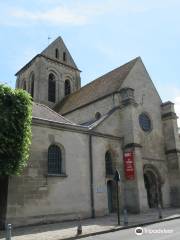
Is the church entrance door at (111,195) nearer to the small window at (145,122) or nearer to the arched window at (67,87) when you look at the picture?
the small window at (145,122)

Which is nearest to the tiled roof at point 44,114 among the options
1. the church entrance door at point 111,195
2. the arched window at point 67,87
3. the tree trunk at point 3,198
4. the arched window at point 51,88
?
the tree trunk at point 3,198

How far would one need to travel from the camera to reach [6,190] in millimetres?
13773

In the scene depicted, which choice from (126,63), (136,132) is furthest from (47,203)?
(126,63)

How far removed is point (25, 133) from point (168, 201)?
14.7m

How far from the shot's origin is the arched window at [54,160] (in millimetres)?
16312

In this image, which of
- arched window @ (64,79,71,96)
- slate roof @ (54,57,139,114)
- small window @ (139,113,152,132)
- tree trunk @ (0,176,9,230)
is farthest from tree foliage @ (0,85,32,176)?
arched window @ (64,79,71,96)

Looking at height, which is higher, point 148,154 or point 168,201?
point 148,154

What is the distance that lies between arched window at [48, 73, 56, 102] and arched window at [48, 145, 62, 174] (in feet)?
59.8

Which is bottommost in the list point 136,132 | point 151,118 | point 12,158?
point 12,158

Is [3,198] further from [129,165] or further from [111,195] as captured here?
[129,165]

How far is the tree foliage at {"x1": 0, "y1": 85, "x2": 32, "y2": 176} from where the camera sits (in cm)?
1257

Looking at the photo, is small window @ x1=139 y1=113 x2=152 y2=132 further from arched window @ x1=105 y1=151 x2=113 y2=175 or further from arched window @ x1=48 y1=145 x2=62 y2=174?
arched window @ x1=48 y1=145 x2=62 y2=174

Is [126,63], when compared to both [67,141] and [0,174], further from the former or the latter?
[0,174]

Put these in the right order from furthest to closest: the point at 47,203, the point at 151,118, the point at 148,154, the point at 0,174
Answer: the point at 151,118 → the point at 148,154 → the point at 47,203 → the point at 0,174
